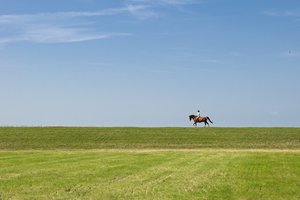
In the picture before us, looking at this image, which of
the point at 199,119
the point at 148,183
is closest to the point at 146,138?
the point at 199,119

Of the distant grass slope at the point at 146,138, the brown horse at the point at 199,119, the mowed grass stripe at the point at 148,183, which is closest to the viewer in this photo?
the mowed grass stripe at the point at 148,183

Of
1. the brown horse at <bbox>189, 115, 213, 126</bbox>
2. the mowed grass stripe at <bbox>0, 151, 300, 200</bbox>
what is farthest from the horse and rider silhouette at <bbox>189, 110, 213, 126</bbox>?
the mowed grass stripe at <bbox>0, 151, 300, 200</bbox>

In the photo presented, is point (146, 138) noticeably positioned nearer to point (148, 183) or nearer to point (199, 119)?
point (199, 119)

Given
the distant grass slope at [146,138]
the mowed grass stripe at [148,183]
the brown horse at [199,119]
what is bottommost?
the mowed grass stripe at [148,183]

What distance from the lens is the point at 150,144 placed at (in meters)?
68.2

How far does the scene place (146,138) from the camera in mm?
72312

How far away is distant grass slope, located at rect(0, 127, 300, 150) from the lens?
67.2 metres

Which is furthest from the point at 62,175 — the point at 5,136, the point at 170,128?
the point at 170,128

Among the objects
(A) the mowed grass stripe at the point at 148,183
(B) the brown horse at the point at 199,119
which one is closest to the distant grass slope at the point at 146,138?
(B) the brown horse at the point at 199,119

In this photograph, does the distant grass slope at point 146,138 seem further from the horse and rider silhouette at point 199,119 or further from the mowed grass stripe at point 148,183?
the mowed grass stripe at point 148,183

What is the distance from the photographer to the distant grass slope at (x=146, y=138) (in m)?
67.2

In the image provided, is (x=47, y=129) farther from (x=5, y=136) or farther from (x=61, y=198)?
(x=61, y=198)

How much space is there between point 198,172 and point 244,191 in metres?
8.29

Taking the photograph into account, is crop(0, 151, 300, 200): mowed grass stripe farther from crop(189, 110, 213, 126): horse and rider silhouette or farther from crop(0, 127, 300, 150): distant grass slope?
crop(189, 110, 213, 126): horse and rider silhouette
